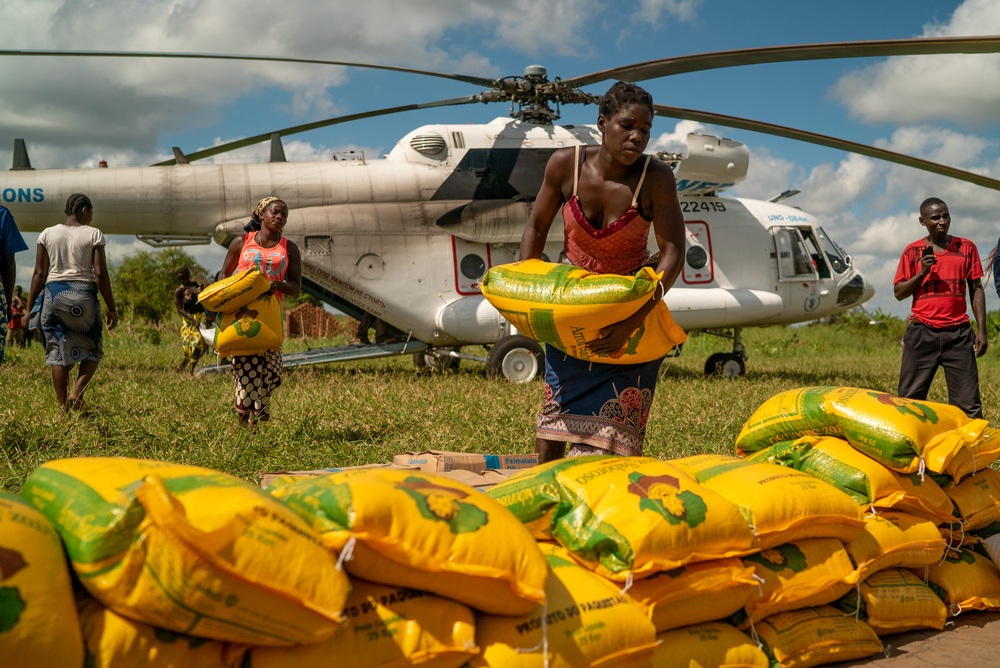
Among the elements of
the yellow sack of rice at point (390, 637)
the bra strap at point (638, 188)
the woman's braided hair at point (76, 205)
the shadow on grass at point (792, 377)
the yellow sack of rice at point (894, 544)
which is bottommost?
the shadow on grass at point (792, 377)

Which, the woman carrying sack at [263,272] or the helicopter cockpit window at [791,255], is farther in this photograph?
the helicopter cockpit window at [791,255]

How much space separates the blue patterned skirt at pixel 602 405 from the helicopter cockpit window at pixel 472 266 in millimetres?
6537

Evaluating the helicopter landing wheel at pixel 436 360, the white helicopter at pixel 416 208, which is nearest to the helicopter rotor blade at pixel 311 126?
the white helicopter at pixel 416 208

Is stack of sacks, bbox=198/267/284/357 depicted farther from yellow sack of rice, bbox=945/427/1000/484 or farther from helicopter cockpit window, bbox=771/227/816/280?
helicopter cockpit window, bbox=771/227/816/280

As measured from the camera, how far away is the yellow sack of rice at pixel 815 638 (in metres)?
2.45

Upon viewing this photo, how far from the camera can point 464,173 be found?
9.33m

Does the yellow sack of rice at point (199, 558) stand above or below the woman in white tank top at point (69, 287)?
below

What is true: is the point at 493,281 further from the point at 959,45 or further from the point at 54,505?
the point at 959,45

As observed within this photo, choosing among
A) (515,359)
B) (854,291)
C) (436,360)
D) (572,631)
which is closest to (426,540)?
(572,631)

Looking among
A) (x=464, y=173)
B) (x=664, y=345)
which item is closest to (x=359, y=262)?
(x=464, y=173)

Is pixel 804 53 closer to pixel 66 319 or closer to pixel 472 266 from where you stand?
pixel 472 266

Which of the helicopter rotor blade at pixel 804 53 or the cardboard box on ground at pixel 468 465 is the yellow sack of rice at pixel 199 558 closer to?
the cardboard box on ground at pixel 468 465

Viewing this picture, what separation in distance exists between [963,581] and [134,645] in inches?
110

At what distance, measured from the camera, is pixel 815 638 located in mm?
2490
